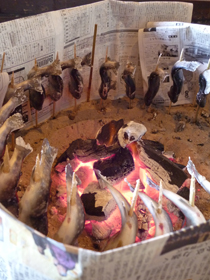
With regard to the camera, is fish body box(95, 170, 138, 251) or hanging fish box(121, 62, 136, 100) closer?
fish body box(95, 170, 138, 251)

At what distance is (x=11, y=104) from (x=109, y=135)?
60cm

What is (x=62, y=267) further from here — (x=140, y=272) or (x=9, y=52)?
(x=9, y=52)

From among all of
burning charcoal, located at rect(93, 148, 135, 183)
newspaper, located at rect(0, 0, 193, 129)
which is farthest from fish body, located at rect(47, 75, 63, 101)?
burning charcoal, located at rect(93, 148, 135, 183)

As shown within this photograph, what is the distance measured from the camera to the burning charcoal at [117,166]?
150 cm

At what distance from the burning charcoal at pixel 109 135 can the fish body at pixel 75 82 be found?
0.40 m

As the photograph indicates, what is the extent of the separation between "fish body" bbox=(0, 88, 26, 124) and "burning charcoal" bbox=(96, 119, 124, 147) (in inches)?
20.0

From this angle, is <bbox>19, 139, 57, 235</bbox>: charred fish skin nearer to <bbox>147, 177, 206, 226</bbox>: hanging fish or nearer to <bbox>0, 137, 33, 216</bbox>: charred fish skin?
<bbox>0, 137, 33, 216</bbox>: charred fish skin

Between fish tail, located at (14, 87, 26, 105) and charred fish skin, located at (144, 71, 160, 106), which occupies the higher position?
fish tail, located at (14, 87, 26, 105)

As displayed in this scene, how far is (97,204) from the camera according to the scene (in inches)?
54.7

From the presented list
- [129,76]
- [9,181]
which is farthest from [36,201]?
[129,76]

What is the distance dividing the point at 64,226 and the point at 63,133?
3.35 ft

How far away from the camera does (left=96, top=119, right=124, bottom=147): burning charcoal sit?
173 cm

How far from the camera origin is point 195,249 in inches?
34.6

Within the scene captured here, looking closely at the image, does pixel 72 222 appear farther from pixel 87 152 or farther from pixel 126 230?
pixel 87 152
